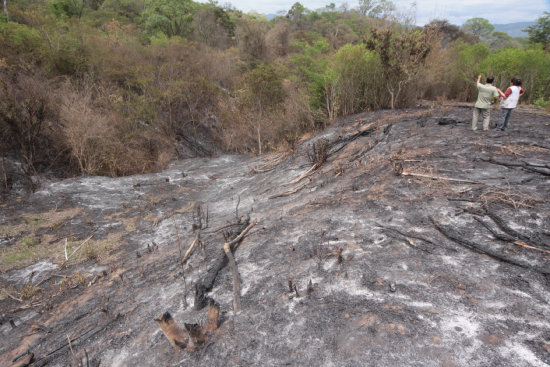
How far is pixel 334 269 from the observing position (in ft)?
9.39

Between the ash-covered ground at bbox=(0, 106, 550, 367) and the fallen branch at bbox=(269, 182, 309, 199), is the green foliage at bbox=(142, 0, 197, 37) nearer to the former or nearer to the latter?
the ash-covered ground at bbox=(0, 106, 550, 367)

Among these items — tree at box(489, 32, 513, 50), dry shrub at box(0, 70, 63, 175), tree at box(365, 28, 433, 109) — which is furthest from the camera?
tree at box(489, 32, 513, 50)

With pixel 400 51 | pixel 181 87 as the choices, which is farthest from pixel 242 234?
pixel 181 87

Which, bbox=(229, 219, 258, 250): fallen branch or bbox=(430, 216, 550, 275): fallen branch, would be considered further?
bbox=(229, 219, 258, 250): fallen branch

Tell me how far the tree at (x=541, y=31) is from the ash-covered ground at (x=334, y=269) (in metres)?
19.8

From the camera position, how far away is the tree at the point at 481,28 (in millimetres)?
29859

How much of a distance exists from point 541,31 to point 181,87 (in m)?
25.3

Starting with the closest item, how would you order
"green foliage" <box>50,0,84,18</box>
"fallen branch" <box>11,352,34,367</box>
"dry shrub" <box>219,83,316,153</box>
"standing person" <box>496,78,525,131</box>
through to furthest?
"fallen branch" <box>11,352,34,367</box> → "standing person" <box>496,78,525,131</box> → "dry shrub" <box>219,83,316,153</box> → "green foliage" <box>50,0,84,18</box>

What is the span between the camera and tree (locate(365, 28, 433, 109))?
8.58m

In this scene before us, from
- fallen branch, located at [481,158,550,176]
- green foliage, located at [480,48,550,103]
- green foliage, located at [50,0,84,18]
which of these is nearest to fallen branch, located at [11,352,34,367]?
fallen branch, located at [481,158,550,176]

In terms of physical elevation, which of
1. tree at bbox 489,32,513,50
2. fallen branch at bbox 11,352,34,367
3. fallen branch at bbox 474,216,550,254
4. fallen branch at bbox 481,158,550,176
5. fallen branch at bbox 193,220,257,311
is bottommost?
fallen branch at bbox 11,352,34,367

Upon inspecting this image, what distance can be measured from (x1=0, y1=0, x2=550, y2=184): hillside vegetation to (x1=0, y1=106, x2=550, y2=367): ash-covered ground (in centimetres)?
336

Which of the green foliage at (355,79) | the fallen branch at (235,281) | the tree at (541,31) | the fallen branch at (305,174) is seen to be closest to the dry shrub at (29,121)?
the fallen branch at (305,174)

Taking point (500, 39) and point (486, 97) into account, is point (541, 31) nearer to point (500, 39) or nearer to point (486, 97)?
point (500, 39)
